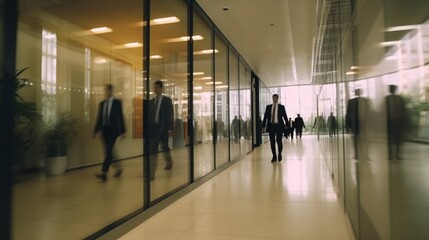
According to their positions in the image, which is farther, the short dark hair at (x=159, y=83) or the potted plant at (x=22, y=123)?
the short dark hair at (x=159, y=83)

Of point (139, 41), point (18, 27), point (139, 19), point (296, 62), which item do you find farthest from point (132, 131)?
point (296, 62)

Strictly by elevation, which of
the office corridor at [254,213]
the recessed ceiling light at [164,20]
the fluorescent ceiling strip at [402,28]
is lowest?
the office corridor at [254,213]

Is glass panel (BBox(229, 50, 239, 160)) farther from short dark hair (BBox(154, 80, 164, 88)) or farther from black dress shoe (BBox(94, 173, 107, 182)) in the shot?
black dress shoe (BBox(94, 173, 107, 182))

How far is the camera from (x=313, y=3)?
6105 mm

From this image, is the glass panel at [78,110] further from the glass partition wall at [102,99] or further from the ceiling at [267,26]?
the ceiling at [267,26]

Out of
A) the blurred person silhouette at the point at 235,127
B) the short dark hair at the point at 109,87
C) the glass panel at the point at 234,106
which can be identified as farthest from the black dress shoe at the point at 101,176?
the blurred person silhouette at the point at 235,127

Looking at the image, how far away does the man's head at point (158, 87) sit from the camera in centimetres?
436

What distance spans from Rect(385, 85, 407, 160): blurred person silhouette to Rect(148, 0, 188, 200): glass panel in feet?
10.3

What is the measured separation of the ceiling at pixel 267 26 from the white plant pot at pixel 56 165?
4269mm

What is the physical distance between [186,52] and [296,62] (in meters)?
8.22

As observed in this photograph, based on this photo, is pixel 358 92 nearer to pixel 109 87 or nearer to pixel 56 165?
pixel 109 87

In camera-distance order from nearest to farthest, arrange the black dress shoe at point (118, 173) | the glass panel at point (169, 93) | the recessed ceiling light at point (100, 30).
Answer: the recessed ceiling light at point (100, 30) < the black dress shoe at point (118, 173) < the glass panel at point (169, 93)

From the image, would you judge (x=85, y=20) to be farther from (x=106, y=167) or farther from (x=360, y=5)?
(x=360, y=5)

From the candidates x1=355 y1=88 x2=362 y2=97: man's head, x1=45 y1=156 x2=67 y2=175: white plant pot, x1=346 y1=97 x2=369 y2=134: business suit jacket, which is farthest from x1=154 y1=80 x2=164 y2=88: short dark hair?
x1=355 y1=88 x2=362 y2=97: man's head
